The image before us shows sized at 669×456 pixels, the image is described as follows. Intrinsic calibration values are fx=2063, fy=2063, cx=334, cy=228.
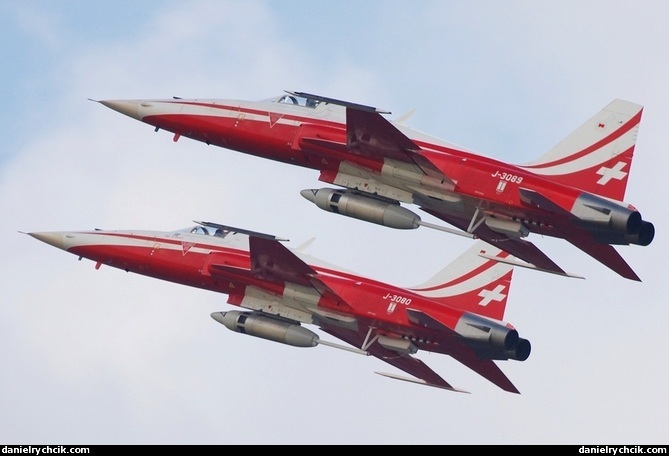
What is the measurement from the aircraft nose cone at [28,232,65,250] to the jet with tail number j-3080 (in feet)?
4.65

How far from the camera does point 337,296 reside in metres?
65.6

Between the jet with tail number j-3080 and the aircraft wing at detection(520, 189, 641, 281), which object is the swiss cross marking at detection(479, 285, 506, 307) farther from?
the aircraft wing at detection(520, 189, 641, 281)

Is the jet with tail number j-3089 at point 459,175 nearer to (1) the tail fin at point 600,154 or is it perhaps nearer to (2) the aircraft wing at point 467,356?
(1) the tail fin at point 600,154

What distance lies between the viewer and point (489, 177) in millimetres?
62781

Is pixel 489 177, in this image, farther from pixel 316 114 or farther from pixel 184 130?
pixel 184 130

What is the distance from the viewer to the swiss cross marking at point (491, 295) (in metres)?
65.8

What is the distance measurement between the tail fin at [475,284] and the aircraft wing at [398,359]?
2392mm

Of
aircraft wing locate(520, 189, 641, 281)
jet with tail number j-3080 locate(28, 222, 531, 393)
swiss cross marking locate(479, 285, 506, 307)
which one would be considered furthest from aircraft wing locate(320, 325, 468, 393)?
aircraft wing locate(520, 189, 641, 281)

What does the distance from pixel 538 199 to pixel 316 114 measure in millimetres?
8313

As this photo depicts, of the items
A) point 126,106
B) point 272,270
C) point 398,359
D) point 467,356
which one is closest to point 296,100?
point 272,270

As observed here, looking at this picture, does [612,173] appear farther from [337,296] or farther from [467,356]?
[337,296]

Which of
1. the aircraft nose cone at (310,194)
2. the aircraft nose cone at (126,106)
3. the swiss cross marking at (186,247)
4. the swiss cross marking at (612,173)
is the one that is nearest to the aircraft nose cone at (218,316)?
the swiss cross marking at (186,247)
